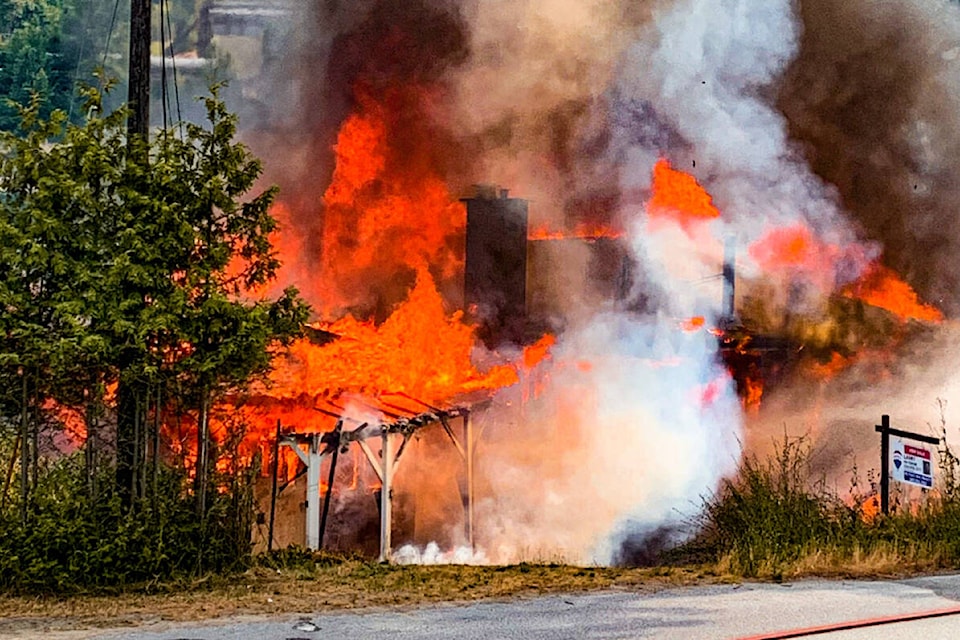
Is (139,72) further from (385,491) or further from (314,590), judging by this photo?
(385,491)

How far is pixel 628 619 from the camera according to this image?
26.8 ft

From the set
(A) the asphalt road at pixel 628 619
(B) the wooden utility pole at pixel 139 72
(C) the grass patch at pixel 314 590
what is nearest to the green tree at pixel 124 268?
(B) the wooden utility pole at pixel 139 72

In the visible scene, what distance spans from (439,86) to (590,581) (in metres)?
16.6

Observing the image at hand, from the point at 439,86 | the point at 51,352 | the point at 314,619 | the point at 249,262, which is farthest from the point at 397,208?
the point at 314,619

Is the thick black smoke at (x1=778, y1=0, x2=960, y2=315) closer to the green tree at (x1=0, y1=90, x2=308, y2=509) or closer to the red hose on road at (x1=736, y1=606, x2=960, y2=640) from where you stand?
the green tree at (x1=0, y1=90, x2=308, y2=509)

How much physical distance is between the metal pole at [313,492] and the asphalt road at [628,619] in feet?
21.7

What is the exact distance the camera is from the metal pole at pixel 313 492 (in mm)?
15039

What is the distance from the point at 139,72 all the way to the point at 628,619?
6639 mm

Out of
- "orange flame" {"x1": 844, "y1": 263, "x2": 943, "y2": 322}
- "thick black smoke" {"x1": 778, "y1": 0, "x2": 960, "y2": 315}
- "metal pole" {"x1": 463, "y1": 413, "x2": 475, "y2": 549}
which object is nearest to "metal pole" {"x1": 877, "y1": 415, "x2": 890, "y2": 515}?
"metal pole" {"x1": 463, "y1": 413, "x2": 475, "y2": 549}

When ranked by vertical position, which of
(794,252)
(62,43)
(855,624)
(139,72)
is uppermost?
(62,43)

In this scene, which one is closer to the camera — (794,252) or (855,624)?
(855,624)

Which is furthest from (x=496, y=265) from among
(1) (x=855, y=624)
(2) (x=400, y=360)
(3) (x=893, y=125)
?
(1) (x=855, y=624)

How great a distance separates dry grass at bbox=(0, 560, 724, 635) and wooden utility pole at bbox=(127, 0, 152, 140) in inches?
166

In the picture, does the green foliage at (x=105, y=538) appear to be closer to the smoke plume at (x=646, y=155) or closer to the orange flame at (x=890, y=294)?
the smoke plume at (x=646, y=155)
